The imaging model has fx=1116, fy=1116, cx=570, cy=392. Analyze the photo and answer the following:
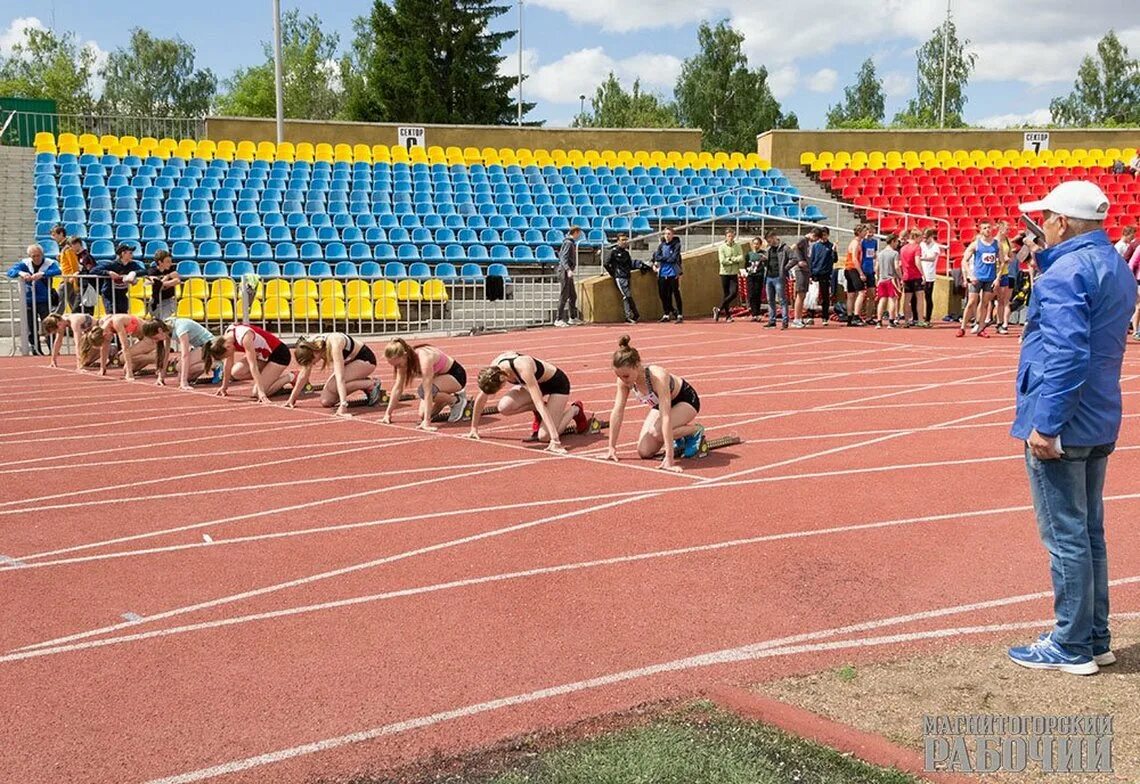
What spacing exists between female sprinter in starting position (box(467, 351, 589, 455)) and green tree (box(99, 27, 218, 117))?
82.0 metres

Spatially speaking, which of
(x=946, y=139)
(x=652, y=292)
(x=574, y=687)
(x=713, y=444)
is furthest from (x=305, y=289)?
(x=946, y=139)

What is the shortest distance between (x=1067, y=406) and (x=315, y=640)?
3.36 m

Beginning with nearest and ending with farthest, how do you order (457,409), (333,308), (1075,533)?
(1075,533), (457,409), (333,308)

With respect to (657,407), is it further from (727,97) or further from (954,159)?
(727,97)

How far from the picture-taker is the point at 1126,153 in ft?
110

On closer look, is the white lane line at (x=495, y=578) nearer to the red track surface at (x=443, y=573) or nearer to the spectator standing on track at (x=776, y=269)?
the red track surface at (x=443, y=573)

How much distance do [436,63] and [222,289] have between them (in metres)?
36.6

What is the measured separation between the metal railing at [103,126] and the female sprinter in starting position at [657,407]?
25.3 m

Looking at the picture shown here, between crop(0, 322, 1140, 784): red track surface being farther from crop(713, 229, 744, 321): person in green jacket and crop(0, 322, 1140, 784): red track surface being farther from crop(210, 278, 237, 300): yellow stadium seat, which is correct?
crop(713, 229, 744, 321): person in green jacket

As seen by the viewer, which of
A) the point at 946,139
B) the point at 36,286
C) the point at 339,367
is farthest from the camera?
the point at 946,139

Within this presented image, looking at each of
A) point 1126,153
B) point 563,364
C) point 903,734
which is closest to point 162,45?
point 1126,153

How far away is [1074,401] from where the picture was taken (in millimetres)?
4234

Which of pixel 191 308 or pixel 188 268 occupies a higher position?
pixel 188 268

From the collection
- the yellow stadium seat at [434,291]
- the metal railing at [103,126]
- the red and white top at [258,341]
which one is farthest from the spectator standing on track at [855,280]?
the metal railing at [103,126]
